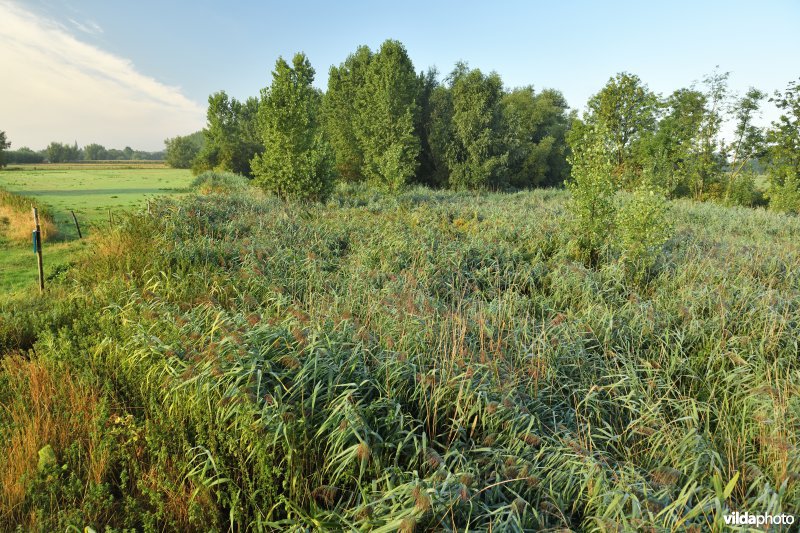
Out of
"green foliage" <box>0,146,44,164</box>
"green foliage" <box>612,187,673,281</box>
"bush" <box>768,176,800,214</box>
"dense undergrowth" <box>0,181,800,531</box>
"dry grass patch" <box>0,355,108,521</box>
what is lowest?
"dry grass patch" <box>0,355,108,521</box>

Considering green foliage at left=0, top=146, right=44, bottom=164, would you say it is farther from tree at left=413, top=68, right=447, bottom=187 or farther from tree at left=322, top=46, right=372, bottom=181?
tree at left=413, top=68, right=447, bottom=187

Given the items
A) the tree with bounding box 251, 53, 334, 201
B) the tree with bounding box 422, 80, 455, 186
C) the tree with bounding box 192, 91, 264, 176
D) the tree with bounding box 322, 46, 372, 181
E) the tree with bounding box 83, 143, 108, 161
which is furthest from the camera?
the tree with bounding box 83, 143, 108, 161

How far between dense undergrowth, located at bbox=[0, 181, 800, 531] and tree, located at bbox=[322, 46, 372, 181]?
2721cm

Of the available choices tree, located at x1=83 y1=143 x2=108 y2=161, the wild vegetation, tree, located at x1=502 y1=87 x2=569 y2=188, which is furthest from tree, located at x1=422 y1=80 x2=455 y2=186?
tree, located at x1=83 y1=143 x2=108 y2=161

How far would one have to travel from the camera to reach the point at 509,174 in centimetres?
3206

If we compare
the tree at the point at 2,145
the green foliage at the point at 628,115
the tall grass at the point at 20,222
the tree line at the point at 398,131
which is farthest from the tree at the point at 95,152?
the green foliage at the point at 628,115

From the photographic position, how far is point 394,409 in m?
3.34

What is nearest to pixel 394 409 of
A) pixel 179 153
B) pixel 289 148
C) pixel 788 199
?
pixel 289 148

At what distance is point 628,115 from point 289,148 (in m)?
20.4

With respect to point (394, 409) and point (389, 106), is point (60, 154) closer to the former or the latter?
point (389, 106)

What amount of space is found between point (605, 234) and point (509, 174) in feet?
80.3

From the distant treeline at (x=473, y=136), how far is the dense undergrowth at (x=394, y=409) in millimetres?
12041

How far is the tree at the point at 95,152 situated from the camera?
3828 inches

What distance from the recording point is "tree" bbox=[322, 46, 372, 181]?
32.2 m
